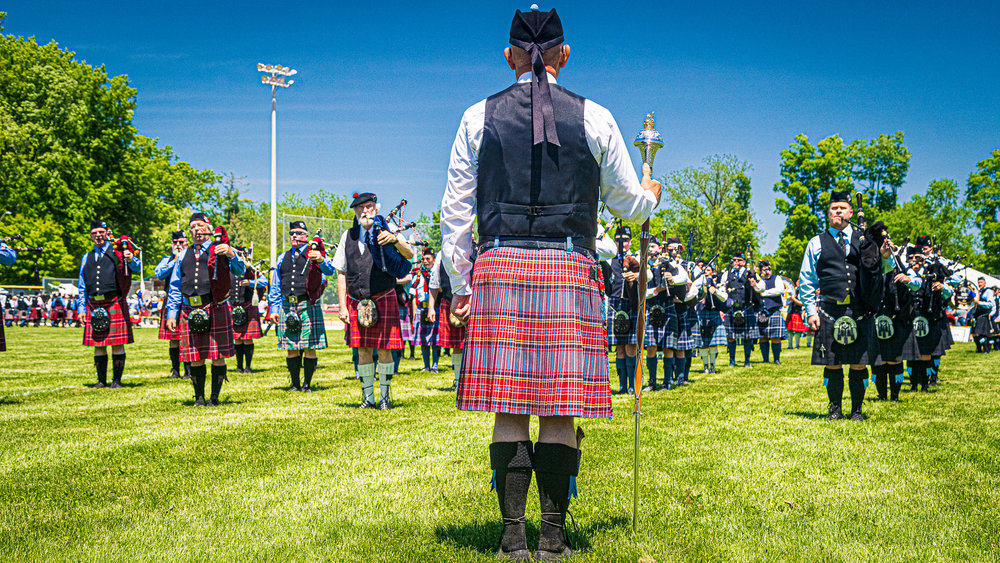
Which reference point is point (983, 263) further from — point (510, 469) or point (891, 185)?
point (510, 469)

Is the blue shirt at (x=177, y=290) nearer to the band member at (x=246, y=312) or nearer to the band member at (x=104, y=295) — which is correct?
the band member at (x=104, y=295)

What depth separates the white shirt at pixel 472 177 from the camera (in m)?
2.90

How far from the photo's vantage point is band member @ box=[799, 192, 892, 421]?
20.8ft

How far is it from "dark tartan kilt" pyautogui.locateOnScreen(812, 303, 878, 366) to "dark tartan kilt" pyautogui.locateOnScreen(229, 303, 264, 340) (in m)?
7.83

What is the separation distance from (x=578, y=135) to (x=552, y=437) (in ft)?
3.81

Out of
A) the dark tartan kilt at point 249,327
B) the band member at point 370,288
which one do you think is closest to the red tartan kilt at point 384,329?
the band member at point 370,288

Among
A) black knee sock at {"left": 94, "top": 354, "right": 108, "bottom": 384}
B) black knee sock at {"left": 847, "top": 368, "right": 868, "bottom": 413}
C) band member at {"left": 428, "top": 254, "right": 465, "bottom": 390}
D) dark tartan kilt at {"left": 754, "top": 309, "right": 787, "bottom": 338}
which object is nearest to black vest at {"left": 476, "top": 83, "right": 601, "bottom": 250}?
black knee sock at {"left": 847, "top": 368, "right": 868, "bottom": 413}

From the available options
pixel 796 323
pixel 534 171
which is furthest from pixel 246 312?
pixel 796 323

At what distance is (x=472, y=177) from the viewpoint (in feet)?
9.69

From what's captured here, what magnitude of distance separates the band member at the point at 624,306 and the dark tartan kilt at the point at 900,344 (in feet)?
8.57

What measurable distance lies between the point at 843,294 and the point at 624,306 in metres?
2.93

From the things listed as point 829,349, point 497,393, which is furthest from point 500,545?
point 829,349

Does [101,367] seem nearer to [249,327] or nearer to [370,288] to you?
[249,327]

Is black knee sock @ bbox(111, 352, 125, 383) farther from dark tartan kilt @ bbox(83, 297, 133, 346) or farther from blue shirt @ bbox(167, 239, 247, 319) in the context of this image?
blue shirt @ bbox(167, 239, 247, 319)
